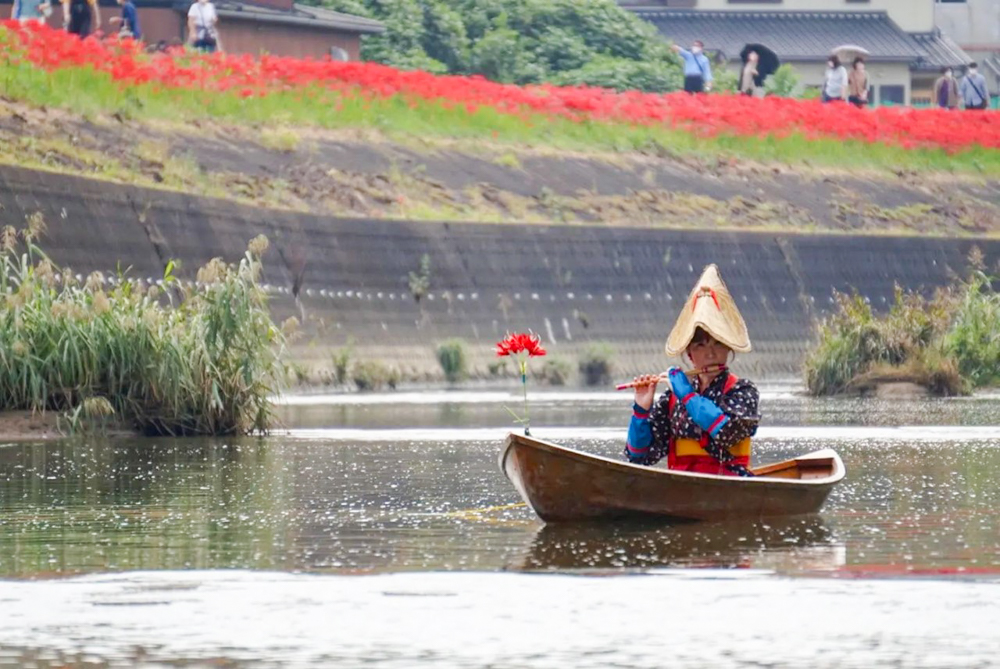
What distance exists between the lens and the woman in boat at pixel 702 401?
15.5 m

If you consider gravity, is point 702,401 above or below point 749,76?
below

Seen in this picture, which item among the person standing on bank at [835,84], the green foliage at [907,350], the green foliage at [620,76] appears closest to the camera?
the green foliage at [907,350]

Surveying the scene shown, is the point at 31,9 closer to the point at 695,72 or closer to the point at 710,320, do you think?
the point at 695,72

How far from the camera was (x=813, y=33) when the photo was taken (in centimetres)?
7562

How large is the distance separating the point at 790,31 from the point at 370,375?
38426 millimetres

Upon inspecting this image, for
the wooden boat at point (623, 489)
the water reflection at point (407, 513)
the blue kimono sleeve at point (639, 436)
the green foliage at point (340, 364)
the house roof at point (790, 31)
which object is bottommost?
the green foliage at point (340, 364)

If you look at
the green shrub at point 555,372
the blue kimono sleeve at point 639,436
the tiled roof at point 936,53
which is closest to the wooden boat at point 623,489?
the blue kimono sleeve at point 639,436

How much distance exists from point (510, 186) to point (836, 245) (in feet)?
25.1

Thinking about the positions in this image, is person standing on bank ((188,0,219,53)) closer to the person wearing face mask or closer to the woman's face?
the person wearing face mask

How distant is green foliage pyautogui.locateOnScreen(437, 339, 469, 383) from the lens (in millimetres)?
42312

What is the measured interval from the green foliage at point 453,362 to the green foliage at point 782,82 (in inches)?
1067

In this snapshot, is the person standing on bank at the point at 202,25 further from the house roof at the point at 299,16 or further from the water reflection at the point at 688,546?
the water reflection at the point at 688,546

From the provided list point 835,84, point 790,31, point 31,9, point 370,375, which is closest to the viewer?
point 370,375

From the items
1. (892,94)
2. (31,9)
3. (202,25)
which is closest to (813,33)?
(892,94)
